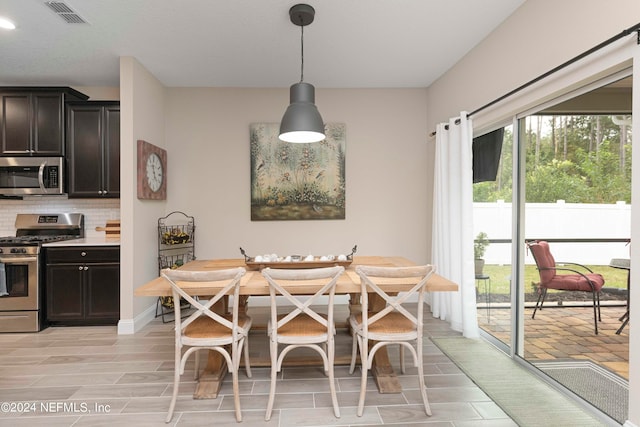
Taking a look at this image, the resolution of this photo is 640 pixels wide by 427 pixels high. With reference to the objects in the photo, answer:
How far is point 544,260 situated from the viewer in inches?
116

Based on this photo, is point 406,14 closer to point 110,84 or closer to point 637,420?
point 637,420

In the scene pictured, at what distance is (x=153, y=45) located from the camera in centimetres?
355

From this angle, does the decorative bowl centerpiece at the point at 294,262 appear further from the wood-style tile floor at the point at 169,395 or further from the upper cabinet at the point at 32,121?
the upper cabinet at the point at 32,121

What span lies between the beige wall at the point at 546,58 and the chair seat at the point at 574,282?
0.71 metres

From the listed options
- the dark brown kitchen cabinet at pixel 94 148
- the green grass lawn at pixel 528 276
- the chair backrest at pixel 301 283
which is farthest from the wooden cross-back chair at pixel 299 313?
the dark brown kitchen cabinet at pixel 94 148

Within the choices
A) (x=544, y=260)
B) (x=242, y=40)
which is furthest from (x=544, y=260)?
(x=242, y=40)

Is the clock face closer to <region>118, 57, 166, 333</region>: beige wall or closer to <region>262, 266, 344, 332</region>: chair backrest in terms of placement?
<region>118, 57, 166, 333</region>: beige wall

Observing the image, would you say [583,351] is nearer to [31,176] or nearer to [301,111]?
[301,111]

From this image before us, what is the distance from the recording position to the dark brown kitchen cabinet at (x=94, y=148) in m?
4.17

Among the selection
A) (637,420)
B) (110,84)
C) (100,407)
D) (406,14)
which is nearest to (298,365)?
(100,407)

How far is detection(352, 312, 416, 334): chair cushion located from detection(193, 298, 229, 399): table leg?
103 cm

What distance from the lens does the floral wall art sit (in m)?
4.73

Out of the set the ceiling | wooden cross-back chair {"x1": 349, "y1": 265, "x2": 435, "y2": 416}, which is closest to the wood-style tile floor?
wooden cross-back chair {"x1": 349, "y1": 265, "x2": 435, "y2": 416}

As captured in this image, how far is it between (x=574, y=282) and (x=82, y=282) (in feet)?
15.2
